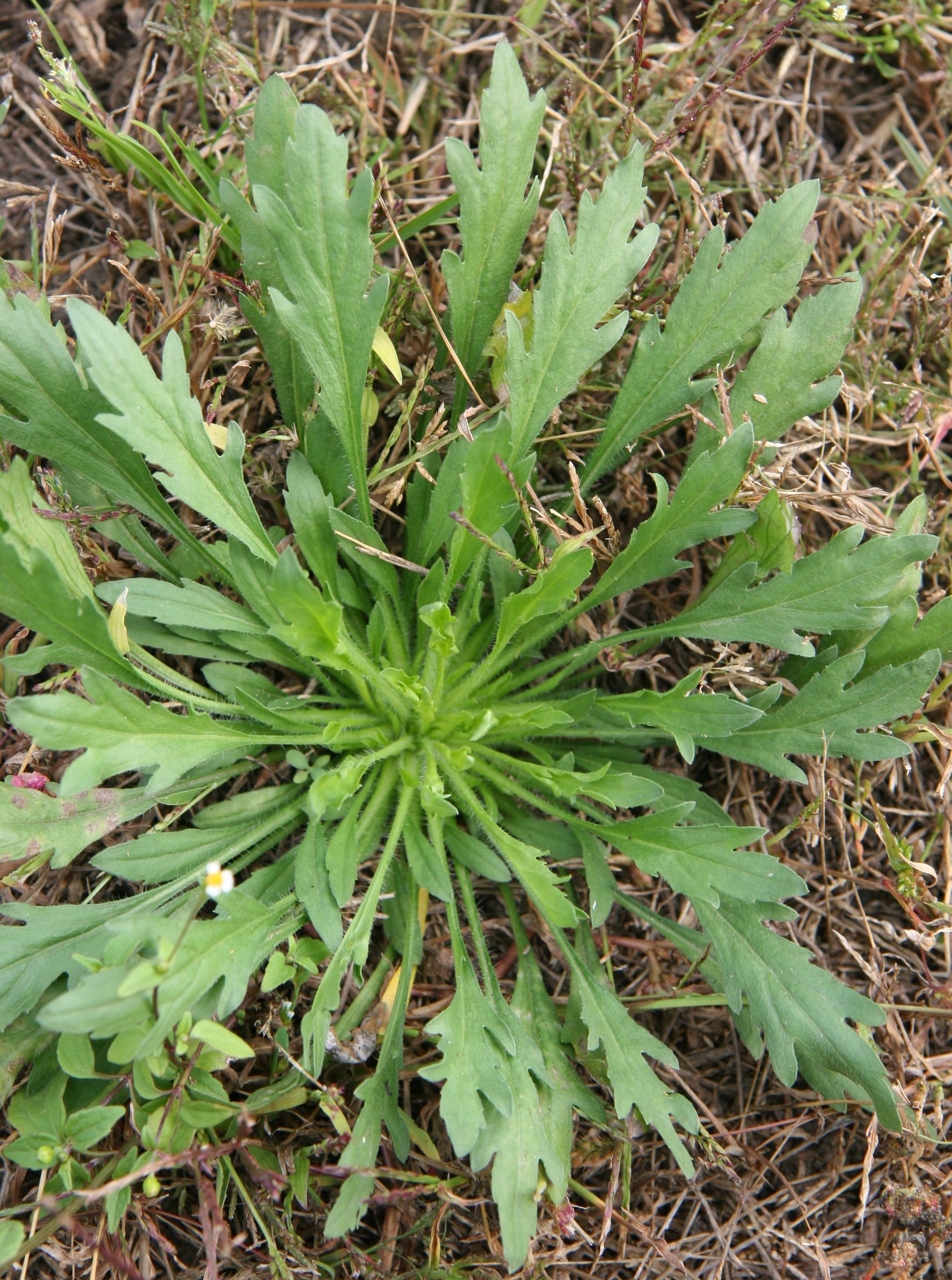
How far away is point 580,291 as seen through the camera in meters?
2.44

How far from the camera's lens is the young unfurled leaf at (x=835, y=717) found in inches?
95.5

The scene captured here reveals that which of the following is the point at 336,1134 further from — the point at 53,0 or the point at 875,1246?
the point at 53,0

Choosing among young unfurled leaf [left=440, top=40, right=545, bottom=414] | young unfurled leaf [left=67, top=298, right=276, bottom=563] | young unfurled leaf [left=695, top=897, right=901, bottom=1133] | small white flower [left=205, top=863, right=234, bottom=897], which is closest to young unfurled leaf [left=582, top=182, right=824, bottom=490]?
young unfurled leaf [left=440, top=40, right=545, bottom=414]

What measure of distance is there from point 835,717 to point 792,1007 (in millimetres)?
740

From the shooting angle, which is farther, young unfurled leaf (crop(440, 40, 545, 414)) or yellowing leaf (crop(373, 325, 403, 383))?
yellowing leaf (crop(373, 325, 403, 383))

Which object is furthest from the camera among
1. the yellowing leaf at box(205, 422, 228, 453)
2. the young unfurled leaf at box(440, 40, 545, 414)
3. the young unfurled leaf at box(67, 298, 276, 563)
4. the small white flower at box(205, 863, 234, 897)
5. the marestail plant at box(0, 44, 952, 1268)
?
the yellowing leaf at box(205, 422, 228, 453)

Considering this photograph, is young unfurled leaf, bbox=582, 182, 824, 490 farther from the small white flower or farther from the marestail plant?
the small white flower

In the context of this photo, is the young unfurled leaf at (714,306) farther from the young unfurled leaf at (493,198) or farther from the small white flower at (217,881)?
the small white flower at (217,881)

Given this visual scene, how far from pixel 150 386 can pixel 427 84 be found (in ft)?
5.17

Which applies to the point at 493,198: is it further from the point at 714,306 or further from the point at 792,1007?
the point at 792,1007

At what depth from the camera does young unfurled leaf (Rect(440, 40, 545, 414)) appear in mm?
2357

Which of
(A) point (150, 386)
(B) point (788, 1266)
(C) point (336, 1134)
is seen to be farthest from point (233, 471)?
(B) point (788, 1266)

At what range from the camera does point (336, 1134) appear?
98.9 inches

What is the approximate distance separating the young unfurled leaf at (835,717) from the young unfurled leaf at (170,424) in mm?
1385
